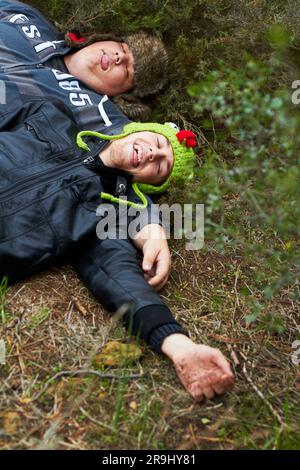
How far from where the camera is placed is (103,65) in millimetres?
3537

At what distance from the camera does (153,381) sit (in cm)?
212

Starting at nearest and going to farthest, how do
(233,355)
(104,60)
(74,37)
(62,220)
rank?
(233,355), (62,220), (104,60), (74,37)

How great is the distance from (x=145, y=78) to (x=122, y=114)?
0.30 metres

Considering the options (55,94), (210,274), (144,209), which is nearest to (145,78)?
(55,94)

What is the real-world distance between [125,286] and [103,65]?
167 cm

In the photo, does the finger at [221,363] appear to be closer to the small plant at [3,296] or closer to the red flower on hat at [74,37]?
the small plant at [3,296]

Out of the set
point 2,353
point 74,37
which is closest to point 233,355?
point 2,353

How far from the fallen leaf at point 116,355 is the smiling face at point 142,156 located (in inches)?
41.3

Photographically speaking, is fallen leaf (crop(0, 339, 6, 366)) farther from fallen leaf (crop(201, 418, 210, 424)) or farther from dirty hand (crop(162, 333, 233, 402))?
fallen leaf (crop(201, 418, 210, 424))

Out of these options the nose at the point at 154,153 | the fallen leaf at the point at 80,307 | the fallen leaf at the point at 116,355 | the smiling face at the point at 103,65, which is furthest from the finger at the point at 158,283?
the smiling face at the point at 103,65

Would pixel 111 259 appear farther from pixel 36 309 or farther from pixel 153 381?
pixel 153 381

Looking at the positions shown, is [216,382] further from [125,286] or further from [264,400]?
[125,286]

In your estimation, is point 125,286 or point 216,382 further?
point 125,286

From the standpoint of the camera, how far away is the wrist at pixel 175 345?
2137 mm
